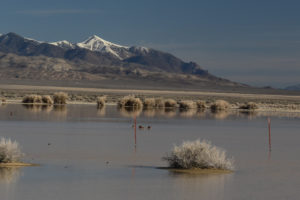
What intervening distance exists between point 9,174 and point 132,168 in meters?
2.90

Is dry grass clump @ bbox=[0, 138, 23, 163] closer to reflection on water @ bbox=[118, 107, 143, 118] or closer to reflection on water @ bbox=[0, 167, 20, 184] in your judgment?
reflection on water @ bbox=[0, 167, 20, 184]

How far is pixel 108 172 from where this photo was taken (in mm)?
13750

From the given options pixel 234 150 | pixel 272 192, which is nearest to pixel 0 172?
pixel 272 192

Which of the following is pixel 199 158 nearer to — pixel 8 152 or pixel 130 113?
pixel 8 152

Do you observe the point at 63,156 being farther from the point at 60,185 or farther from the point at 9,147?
the point at 60,185

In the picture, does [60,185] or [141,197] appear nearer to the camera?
[141,197]

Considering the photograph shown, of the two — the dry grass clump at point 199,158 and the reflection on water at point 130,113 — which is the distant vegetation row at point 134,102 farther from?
the dry grass clump at point 199,158

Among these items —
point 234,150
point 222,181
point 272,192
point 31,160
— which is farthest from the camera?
point 234,150

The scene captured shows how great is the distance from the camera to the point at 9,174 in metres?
13.0

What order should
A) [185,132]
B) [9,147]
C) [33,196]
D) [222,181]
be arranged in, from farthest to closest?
[185,132]
[9,147]
[222,181]
[33,196]

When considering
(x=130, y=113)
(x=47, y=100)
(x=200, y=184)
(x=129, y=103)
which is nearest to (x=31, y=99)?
(x=47, y=100)

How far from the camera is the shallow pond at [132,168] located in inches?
451

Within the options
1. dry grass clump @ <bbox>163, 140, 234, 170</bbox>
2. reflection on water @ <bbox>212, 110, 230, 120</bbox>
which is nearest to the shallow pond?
dry grass clump @ <bbox>163, 140, 234, 170</bbox>

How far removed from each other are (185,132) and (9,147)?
11569mm
